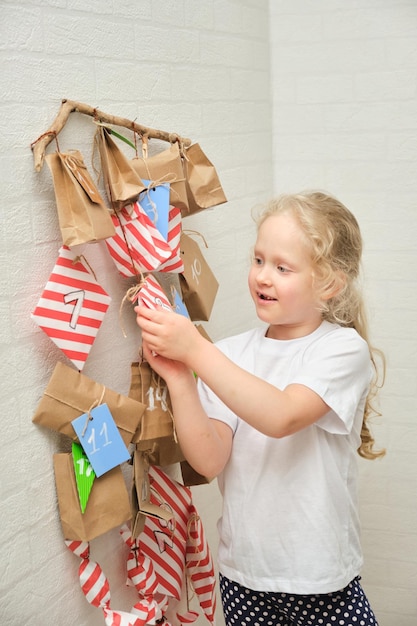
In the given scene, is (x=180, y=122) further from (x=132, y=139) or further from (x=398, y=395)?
(x=398, y=395)

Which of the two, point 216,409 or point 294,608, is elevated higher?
point 216,409

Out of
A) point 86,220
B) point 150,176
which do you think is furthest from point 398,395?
point 86,220

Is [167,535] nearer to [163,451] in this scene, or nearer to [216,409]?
[163,451]

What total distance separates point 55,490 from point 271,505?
17.6 inches

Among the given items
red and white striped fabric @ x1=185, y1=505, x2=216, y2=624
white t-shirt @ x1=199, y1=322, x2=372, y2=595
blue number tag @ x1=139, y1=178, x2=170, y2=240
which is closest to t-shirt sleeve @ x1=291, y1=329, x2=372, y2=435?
white t-shirt @ x1=199, y1=322, x2=372, y2=595

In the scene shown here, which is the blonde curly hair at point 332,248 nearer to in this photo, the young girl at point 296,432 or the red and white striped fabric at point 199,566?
the young girl at point 296,432

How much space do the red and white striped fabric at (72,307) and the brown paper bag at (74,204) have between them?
6 centimetres

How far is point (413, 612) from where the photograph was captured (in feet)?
8.80

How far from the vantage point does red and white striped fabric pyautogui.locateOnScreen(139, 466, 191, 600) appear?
1.83m

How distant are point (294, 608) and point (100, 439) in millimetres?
552

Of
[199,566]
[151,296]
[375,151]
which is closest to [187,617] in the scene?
[199,566]

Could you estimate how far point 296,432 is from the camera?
1604 millimetres

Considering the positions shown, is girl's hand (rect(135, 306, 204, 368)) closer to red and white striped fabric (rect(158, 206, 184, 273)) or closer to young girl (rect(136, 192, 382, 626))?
young girl (rect(136, 192, 382, 626))

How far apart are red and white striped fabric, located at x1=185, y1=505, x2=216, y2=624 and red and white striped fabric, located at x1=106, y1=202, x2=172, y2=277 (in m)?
0.68
